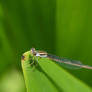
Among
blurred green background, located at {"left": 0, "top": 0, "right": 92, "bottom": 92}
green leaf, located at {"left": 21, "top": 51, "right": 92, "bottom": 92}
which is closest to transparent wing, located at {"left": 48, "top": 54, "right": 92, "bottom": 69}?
blurred green background, located at {"left": 0, "top": 0, "right": 92, "bottom": 92}

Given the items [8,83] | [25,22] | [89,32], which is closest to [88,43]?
[89,32]

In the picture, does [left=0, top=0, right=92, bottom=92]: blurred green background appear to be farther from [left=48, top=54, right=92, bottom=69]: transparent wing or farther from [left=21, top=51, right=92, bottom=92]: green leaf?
[left=21, top=51, right=92, bottom=92]: green leaf

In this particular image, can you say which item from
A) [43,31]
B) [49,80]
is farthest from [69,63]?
[49,80]

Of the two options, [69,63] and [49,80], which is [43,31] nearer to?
[69,63]

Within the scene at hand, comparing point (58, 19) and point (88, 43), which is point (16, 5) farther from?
point (88, 43)

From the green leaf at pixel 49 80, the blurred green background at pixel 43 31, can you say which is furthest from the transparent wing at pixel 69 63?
the green leaf at pixel 49 80

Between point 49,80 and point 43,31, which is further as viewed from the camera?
point 43,31
